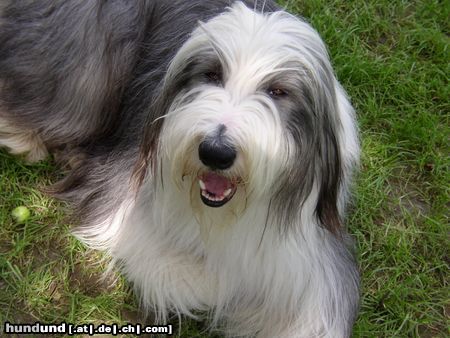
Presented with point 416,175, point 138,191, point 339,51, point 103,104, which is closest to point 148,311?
point 138,191

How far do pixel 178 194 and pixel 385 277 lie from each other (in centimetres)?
126

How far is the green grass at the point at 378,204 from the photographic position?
2840mm

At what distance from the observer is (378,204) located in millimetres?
3248

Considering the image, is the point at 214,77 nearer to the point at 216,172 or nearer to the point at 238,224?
the point at 216,172

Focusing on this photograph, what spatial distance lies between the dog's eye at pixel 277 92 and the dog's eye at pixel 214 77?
16 cm

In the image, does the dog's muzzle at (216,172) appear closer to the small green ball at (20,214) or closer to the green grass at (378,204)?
the green grass at (378,204)

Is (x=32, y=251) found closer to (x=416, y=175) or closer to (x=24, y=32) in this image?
(x=24, y=32)

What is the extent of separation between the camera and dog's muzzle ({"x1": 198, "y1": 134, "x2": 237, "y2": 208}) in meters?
1.86

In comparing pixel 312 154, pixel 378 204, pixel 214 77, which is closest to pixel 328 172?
pixel 312 154

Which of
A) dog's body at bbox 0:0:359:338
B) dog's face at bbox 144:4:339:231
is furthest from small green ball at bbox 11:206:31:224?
dog's face at bbox 144:4:339:231

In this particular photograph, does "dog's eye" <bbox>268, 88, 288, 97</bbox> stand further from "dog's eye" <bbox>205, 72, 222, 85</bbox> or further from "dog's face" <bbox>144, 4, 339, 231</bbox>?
"dog's eye" <bbox>205, 72, 222, 85</bbox>

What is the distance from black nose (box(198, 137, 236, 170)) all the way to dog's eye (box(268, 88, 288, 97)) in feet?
0.89

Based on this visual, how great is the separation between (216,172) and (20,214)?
1358 millimetres

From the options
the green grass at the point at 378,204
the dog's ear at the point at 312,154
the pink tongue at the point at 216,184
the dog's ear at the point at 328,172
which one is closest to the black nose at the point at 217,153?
the pink tongue at the point at 216,184
